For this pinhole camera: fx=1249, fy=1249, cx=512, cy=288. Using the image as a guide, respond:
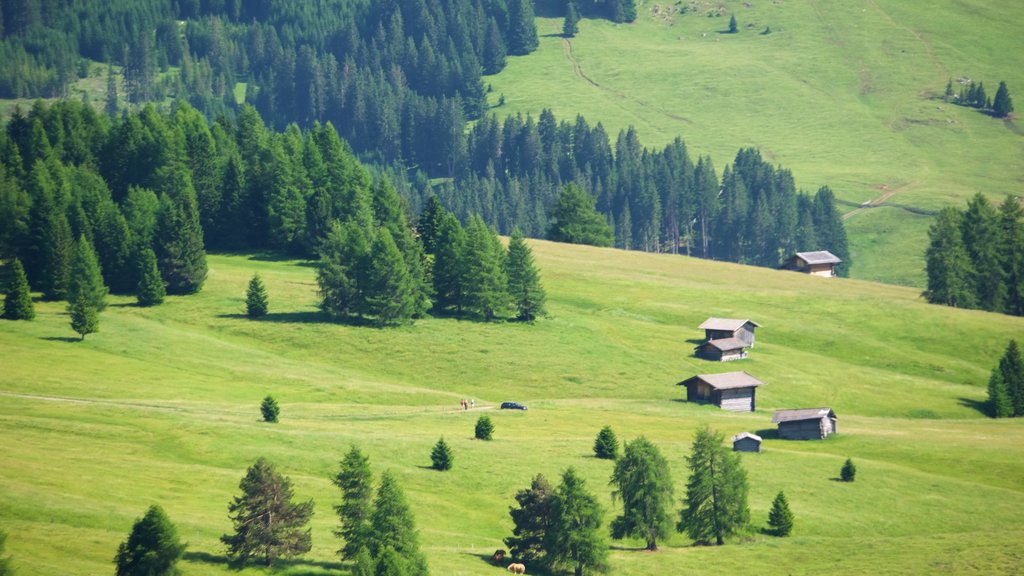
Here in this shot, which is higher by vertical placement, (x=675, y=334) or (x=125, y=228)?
(x=125, y=228)

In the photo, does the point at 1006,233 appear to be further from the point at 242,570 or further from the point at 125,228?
the point at 242,570

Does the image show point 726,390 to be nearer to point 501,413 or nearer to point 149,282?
point 501,413

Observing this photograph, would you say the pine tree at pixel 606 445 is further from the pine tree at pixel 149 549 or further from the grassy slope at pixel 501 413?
the pine tree at pixel 149 549

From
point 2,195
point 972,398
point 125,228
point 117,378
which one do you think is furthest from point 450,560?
point 2,195

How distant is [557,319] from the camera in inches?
5876

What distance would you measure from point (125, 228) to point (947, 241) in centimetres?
11019

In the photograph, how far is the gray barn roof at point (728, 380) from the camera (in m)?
122

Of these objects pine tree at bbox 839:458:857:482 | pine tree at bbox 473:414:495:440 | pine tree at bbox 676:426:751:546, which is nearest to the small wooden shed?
pine tree at bbox 839:458:857:482

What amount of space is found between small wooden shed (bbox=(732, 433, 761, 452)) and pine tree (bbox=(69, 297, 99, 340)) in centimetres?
6381

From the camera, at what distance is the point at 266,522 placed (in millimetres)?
71188

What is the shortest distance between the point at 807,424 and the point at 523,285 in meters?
45.7

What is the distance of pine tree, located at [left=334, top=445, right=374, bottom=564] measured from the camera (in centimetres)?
7069

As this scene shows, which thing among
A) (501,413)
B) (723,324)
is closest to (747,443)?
(501,413)

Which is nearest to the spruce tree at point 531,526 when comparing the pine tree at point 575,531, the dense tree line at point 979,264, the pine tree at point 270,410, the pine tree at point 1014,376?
the pine tree at point 575,531
